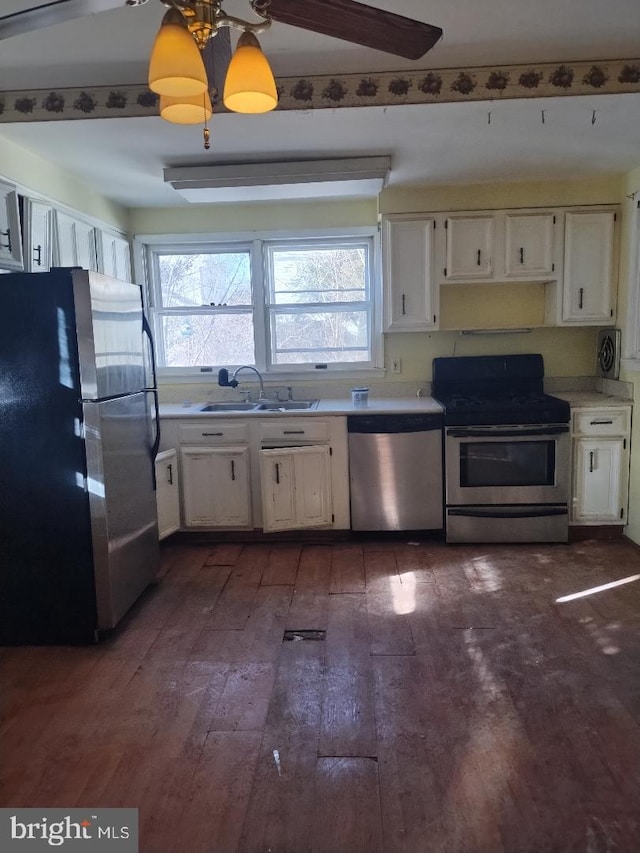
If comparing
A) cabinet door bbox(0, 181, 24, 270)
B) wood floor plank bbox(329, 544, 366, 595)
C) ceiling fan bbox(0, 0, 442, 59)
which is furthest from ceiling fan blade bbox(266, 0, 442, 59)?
wood floor plank bbox(329, 544, 366, 595)

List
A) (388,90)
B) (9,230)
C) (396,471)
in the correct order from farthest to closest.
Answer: (396,471)
(9,230)
(388,90)

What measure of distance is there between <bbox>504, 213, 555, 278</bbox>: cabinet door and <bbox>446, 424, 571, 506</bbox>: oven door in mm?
1087

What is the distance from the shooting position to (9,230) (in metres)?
2.79

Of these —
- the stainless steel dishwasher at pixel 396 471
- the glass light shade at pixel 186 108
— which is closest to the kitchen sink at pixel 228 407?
the stainless steel dishwasher at pixel 396 471

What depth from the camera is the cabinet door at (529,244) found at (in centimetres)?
383

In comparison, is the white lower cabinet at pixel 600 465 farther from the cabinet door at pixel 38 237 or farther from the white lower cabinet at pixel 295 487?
the cabinet door at pixel 38 237

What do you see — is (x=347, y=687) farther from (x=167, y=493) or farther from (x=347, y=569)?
(x=167, y=493)

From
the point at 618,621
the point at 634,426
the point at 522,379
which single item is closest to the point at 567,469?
the point at 634,426

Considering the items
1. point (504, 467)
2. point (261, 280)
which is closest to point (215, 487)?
point (261, 280)

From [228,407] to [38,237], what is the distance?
161 centimetres

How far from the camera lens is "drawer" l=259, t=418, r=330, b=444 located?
380 cm

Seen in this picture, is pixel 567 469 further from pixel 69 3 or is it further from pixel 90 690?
pixel 69 3

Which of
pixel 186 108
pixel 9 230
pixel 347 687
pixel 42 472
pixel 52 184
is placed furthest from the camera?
pixel 52 184

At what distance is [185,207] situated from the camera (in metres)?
4.30
